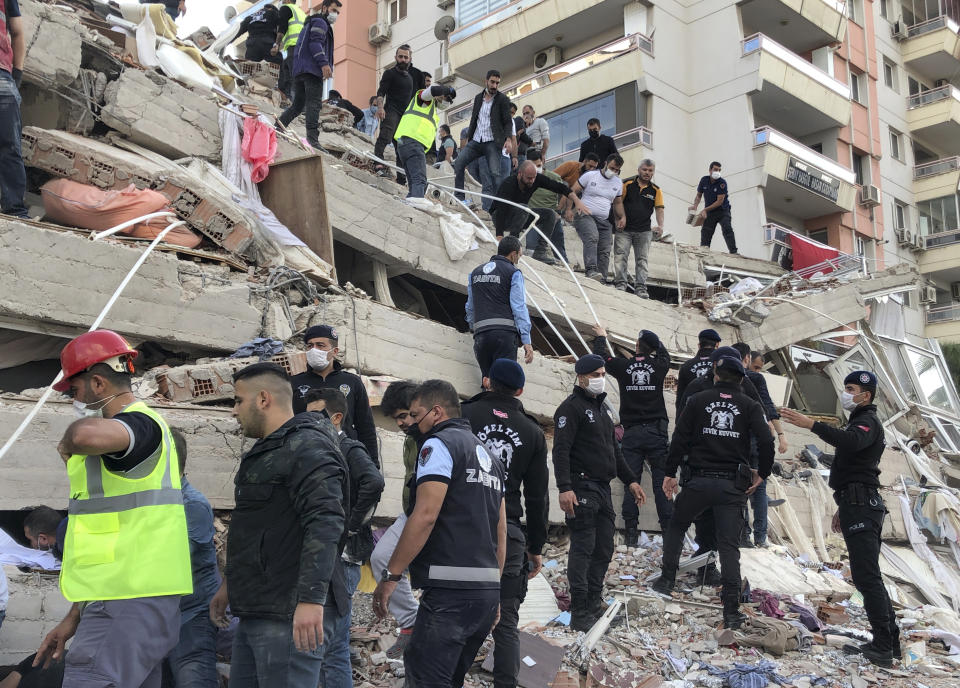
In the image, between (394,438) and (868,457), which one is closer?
(868,457)

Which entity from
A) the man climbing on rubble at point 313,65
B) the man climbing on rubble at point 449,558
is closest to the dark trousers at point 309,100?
the man climbing on rubble at point 313,65

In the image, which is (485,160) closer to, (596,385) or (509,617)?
(596,385)

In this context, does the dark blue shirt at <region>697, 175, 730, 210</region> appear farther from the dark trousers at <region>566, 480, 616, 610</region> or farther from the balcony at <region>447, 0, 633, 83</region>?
the dark trousers at <region>566, 480, 616, 610</region>

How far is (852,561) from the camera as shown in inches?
253

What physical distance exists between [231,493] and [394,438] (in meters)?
1.58

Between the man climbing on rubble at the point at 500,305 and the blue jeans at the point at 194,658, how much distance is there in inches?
163

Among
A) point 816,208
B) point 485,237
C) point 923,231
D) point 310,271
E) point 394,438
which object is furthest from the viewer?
point 923,231

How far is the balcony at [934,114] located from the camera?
30.0 m

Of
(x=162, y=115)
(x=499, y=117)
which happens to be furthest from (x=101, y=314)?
(x=499, y=117)

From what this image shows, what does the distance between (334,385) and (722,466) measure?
290 cm

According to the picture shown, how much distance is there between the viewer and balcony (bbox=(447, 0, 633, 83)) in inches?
981

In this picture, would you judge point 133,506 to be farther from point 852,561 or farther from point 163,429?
point 852,561

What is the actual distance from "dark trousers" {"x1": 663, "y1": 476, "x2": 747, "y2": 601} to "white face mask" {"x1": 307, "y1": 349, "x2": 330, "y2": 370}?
2.79 meters

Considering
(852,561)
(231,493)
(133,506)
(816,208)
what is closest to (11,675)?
(133,506)
